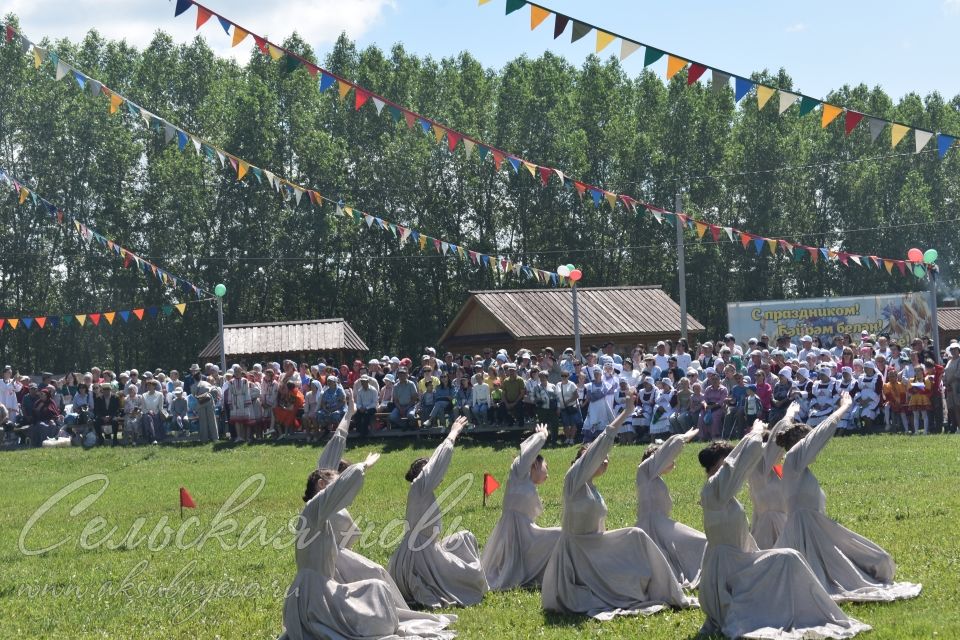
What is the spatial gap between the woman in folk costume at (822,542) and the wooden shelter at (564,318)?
25.9m

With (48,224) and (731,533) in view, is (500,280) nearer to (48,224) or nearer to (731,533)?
(48,224)

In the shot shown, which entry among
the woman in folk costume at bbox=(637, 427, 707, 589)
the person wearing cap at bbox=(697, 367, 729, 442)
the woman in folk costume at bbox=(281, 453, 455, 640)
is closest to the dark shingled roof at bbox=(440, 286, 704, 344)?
the person wearing cap at bbox=(697, 367, 729, 442)

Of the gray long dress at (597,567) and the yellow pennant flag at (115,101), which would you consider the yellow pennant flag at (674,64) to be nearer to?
the gray long dress at (597,567)

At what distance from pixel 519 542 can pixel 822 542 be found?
2686 mm

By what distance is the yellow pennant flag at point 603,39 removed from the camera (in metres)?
12.9

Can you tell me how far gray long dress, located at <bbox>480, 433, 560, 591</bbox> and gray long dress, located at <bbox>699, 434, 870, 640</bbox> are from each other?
2428 millimetres

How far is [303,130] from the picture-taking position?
52.4 m

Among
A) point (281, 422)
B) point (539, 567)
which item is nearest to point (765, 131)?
point (281, 422)

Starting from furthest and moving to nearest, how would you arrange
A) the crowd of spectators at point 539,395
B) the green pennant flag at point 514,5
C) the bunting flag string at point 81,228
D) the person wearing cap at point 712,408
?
the bunting flag string at point 81,228 < the person wearing cap at point 712,408 < the crowd of spectators at point 539,395 < the green pennant flag at point 514,5

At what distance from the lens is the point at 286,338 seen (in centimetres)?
3681

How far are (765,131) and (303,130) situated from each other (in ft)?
71.9

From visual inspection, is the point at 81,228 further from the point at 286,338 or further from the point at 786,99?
the point at 786,99

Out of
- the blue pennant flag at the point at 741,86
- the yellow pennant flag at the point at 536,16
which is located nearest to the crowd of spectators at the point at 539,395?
the blue pennant flag at the point at 741,86

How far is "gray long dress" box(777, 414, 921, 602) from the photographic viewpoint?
28.6ft
